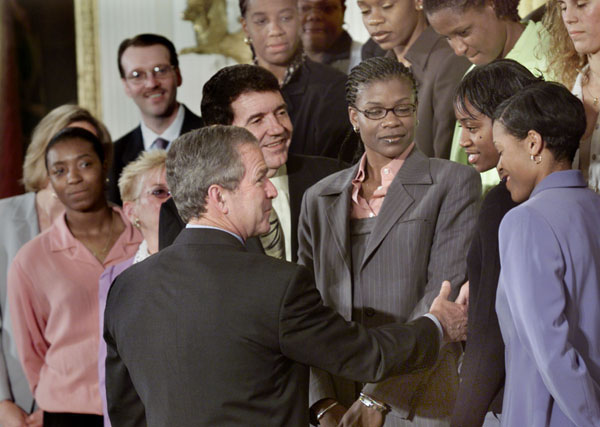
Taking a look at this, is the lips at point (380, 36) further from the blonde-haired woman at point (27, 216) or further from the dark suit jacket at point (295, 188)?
the blonde-haired woman at point (27, 216)

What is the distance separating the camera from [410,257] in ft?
9.22

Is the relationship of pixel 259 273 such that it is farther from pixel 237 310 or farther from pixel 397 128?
pixel 397 128

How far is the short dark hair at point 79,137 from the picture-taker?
392 cm

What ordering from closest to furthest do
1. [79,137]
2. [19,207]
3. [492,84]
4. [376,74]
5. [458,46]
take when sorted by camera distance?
[492,84] < [376,74] < [458,46] < [79,137] < [19,207]

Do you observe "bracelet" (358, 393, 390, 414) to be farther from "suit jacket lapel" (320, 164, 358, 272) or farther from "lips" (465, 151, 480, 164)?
"lips" (465, 151, 480, 164)

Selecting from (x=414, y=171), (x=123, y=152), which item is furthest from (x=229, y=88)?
(x=123, y=152)

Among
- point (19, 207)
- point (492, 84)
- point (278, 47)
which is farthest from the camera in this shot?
point (19, 207)

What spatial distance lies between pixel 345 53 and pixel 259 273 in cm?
151

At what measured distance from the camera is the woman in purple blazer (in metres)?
2.21

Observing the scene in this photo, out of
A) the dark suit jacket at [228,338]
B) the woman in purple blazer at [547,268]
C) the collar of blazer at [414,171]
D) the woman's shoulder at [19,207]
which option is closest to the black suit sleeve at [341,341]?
the dark suit jacket at [228,338]

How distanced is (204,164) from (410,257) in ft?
2.60

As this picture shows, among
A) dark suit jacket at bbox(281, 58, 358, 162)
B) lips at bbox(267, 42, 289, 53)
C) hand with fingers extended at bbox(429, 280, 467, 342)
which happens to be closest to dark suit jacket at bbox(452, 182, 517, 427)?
hand with fingers extended at bbox(429, 280, 467, 342)

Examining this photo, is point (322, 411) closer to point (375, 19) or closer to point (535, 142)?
point (535, 142)

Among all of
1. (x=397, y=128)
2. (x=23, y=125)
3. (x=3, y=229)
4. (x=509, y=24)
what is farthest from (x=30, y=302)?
(x=509, y=24)
